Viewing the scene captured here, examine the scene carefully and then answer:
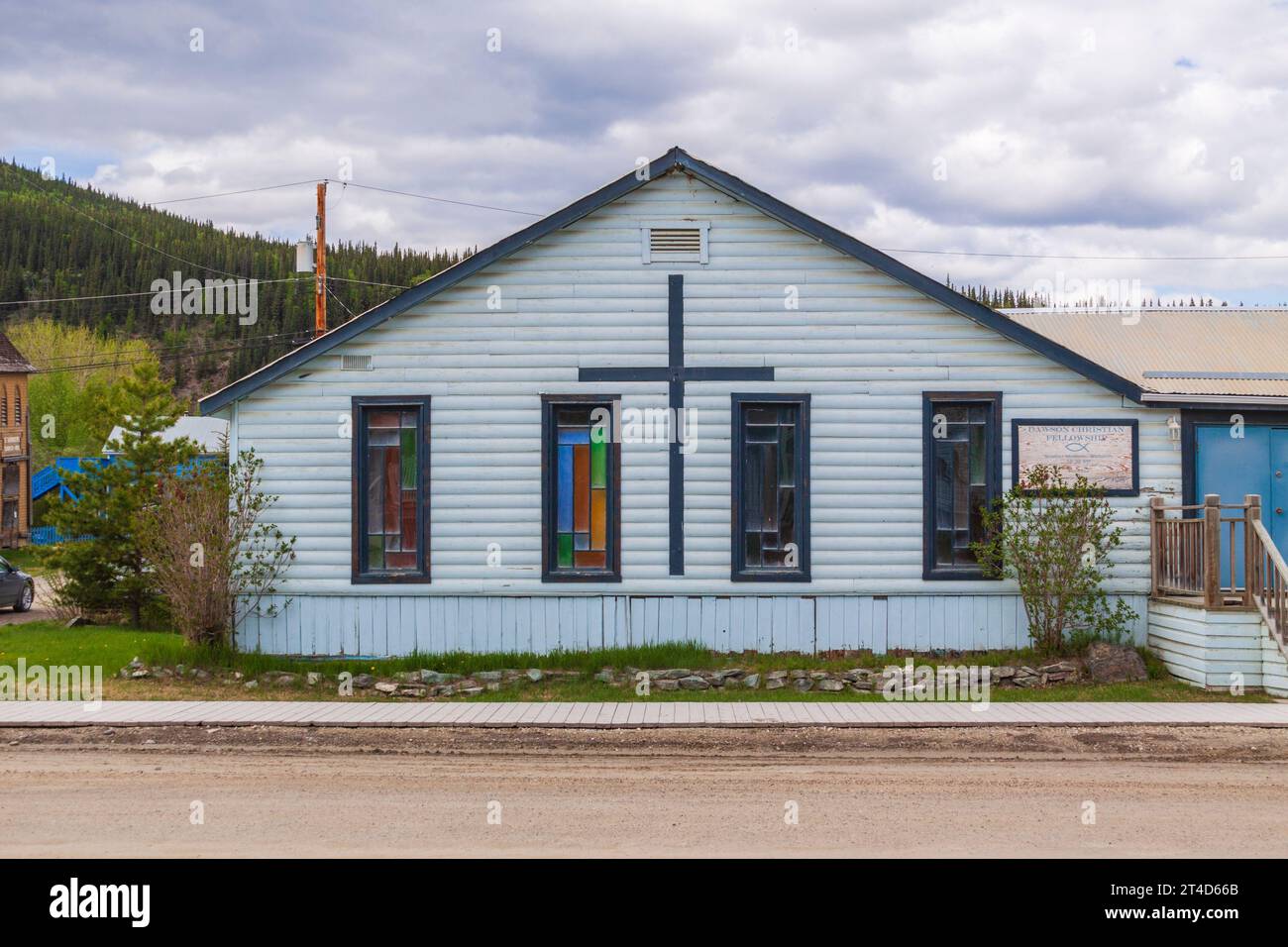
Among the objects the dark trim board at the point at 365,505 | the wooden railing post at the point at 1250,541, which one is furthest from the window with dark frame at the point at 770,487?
the wooden railing post at the point at 1250,541

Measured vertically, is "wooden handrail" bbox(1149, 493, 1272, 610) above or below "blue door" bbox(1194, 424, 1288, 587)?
below

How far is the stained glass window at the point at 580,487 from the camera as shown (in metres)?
15.2

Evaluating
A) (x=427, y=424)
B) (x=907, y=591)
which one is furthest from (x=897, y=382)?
(x=427, y=424)

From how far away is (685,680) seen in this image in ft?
45.9

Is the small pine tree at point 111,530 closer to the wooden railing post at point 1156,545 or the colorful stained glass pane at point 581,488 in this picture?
the colorful stained glass pane at point 581,488

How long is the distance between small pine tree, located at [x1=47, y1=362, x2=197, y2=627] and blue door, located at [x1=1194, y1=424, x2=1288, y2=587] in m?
15.5

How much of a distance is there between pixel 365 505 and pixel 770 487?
5.22 m

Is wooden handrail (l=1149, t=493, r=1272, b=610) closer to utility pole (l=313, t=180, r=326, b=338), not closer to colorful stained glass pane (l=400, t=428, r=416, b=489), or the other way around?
colorful stained glass pane (l=400, t=428, r=416, b=489)

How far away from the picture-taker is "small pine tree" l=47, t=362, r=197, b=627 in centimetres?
2003

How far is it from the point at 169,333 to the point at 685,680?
107m

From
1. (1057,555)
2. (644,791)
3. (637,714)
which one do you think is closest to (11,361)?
(637,714)

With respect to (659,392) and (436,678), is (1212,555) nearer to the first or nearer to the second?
(659,392)

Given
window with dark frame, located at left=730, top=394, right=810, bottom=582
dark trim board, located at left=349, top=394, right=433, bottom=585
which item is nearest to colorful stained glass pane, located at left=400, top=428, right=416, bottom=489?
dark trim board, located at left=349, top=394, right=433, bottom=585

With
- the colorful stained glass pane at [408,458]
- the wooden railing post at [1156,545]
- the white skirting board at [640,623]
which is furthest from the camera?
the colorful stained glass pane at [408,458]
